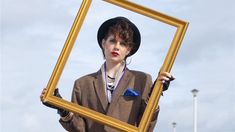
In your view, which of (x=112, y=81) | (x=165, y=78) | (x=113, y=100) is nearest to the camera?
(x=165, y=78)

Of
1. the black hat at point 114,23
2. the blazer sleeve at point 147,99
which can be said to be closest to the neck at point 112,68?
the black hat at point 114,23

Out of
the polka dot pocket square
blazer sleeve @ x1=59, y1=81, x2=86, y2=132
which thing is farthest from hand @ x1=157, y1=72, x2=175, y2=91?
blazer sleeve @ x1=59, y1=81, x2=86, y2=132

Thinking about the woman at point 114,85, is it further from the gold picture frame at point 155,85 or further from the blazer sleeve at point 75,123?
the gold picture frame at point 155,85

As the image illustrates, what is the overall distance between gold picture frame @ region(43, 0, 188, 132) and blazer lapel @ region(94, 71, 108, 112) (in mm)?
289

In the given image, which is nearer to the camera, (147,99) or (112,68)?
(147,99)

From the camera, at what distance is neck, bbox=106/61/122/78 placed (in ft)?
15.1

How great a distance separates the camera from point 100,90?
453 cm

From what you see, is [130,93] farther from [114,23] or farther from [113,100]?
[114,23]

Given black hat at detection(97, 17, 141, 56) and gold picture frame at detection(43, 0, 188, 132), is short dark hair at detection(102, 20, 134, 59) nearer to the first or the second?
black hat at detection(97, 17, 141, 56)

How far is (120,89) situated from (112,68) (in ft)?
0.61

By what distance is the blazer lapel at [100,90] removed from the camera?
176 inches

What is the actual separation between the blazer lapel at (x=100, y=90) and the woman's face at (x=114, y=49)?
0.15m

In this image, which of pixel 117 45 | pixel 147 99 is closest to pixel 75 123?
pixel 147 99

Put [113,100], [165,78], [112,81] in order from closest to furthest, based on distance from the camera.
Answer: [165,78] < [113,100] < [112,81]
